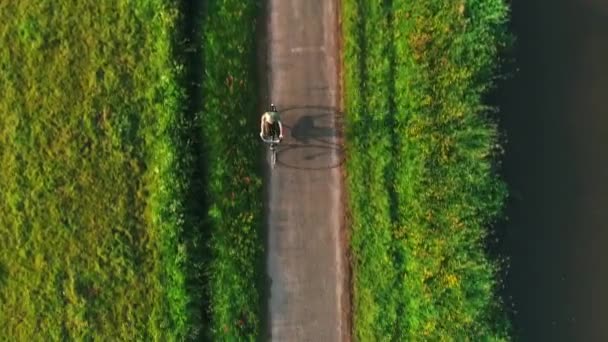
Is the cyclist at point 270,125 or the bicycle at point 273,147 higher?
the cyclist at point 270,125

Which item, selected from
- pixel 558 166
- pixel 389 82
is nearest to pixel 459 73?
pixel 389 82

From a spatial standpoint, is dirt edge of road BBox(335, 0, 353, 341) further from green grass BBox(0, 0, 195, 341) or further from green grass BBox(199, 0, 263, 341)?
green grass BBox(0, 0, 195, 341)

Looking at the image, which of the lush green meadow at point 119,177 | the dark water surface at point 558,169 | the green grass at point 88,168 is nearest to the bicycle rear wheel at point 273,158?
the lush green meadow at point 119,177

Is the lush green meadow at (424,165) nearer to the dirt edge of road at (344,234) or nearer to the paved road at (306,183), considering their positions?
the dirt edge of road at (344,234)

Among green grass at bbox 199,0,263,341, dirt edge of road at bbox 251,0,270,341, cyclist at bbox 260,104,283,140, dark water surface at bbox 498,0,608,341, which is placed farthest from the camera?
dark water surface at bbox 498,0,608,341

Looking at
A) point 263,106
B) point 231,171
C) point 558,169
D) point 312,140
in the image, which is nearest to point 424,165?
point 312,140

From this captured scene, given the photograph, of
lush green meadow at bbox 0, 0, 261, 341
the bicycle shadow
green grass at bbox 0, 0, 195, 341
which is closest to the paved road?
the bicycle shadow
